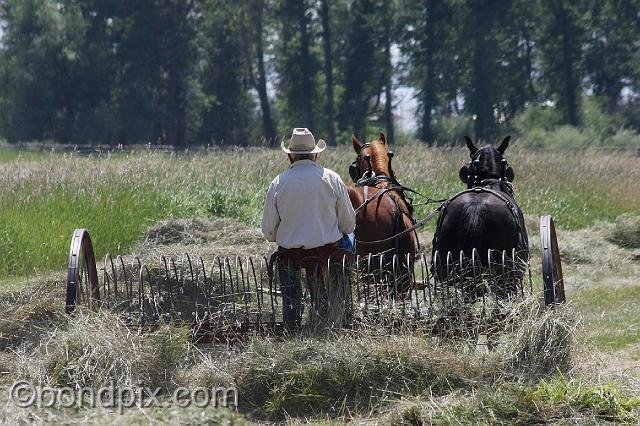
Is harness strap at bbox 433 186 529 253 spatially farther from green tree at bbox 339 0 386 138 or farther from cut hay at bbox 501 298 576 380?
green tree at bbox 339 0 386 138

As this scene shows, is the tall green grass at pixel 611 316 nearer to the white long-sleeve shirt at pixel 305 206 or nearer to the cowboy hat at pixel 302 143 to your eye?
the white long-sleeve shirt at pixel 305 206

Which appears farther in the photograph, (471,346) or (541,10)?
(541,10)

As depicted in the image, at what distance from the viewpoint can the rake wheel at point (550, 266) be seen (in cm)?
769

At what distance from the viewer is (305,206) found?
7883 mm

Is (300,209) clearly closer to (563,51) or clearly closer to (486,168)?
(486,168)

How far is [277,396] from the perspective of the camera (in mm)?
7086

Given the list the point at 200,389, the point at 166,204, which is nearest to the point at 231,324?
the point at 200,389

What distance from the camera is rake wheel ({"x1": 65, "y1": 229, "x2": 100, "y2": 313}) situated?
7.82 meters

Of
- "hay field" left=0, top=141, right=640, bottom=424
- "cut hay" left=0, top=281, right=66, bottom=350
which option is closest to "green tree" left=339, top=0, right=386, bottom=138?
"hay field" left=0, top=141, right=640, bottom=424

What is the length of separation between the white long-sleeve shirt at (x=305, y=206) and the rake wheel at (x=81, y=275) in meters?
1.46

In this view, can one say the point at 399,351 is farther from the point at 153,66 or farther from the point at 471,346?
the point at 153,66

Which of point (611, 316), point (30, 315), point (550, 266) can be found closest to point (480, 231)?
point (550, 266)

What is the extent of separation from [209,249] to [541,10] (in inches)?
2014

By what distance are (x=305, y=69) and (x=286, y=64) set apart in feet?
4.61
